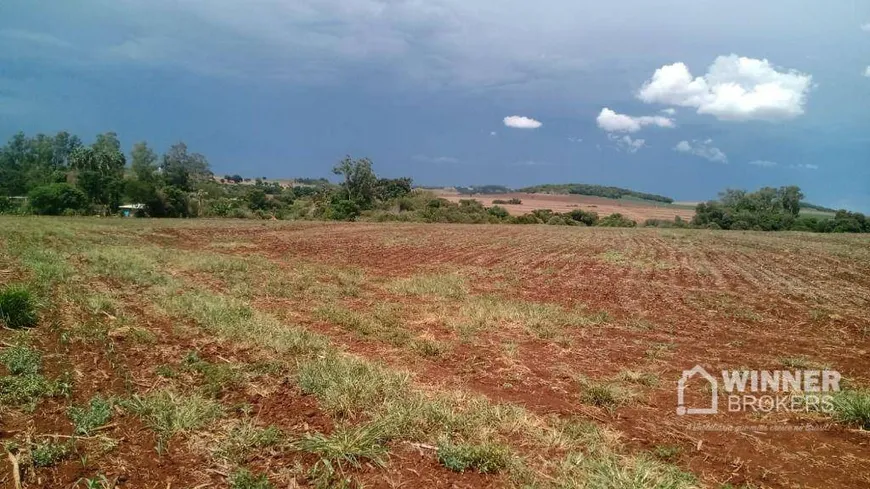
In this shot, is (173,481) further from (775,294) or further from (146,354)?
(775,294)

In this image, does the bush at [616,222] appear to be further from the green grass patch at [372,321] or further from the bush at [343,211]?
the green grass patch at [372,321]

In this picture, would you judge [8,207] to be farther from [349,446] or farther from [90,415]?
[349,446]

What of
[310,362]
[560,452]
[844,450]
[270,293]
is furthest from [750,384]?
[270,293]

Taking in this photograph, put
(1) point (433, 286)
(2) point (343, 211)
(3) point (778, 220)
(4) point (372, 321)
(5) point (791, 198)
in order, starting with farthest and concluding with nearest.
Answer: (5) point (791, 198), (3) point (778, 220), (2) point (343, 211), (1) point (433, 286), (4) point (372, 321)

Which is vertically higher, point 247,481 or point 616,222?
point 616,222

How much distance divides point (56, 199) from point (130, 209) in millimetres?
7801

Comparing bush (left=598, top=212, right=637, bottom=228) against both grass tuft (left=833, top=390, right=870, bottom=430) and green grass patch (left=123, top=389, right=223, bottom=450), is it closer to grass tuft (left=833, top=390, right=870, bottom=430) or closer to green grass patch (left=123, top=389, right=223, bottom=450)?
grass tuft (left=833, top=390, right=870, bottom=430)

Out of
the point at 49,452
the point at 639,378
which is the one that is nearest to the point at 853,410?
the point at 639,378

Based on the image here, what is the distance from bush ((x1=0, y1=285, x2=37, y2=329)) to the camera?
5.80m

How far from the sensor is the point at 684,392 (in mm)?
5562

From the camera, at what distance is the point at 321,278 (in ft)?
41.0

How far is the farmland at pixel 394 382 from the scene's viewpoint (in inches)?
143

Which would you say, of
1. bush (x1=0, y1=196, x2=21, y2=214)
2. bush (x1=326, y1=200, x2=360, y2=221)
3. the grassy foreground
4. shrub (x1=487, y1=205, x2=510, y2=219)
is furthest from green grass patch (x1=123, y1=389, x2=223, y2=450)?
bush (x1=0, y1=196, x2=21, y2=214)

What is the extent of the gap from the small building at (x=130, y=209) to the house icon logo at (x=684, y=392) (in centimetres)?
6037
